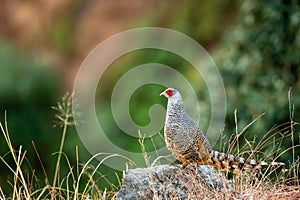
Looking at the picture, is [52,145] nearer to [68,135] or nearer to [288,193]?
[68,135]

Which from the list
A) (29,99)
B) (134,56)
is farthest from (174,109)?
(134,56)

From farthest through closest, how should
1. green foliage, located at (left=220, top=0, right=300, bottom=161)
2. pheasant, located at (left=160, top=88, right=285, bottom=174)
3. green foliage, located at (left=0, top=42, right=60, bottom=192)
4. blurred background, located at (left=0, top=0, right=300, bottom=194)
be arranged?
1. green foliage, located at (left=0, top=42, right=60, bottom=192)
2. blurred background, located at (left=0, top=0, right=300, bottom=194)
3. green foliage, located at (left=220, top=0, right=300, bottom=161)
4. pheasant, located at (left=160, top=88, right=285, bottom=174)

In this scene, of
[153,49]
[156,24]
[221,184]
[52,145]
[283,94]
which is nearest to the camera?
[221,184]

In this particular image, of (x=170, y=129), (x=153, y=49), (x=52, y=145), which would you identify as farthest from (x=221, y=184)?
(x=153, y=49)

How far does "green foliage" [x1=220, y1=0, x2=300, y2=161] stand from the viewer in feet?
21.8

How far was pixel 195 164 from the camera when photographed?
4043mm

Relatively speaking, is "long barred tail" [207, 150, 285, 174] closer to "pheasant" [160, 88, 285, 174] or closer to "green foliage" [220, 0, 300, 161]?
"pheasant" [160, 88, 285, 174]

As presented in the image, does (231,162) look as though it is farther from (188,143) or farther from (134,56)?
(134,56)

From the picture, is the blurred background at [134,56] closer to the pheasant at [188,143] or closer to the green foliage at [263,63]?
the green foliage at [263,63]

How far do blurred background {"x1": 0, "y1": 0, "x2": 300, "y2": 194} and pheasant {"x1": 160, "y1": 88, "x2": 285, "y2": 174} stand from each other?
644 millimetres

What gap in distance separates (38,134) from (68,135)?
0.40 meters

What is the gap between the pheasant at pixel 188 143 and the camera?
383 centimetres

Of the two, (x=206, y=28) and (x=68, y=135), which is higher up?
(x=206, y=28)

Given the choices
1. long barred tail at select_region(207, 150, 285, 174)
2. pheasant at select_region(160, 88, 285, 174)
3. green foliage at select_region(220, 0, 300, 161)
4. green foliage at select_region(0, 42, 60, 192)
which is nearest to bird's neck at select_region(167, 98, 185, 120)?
pheasant at select_region(160, 88, 285, 174)
